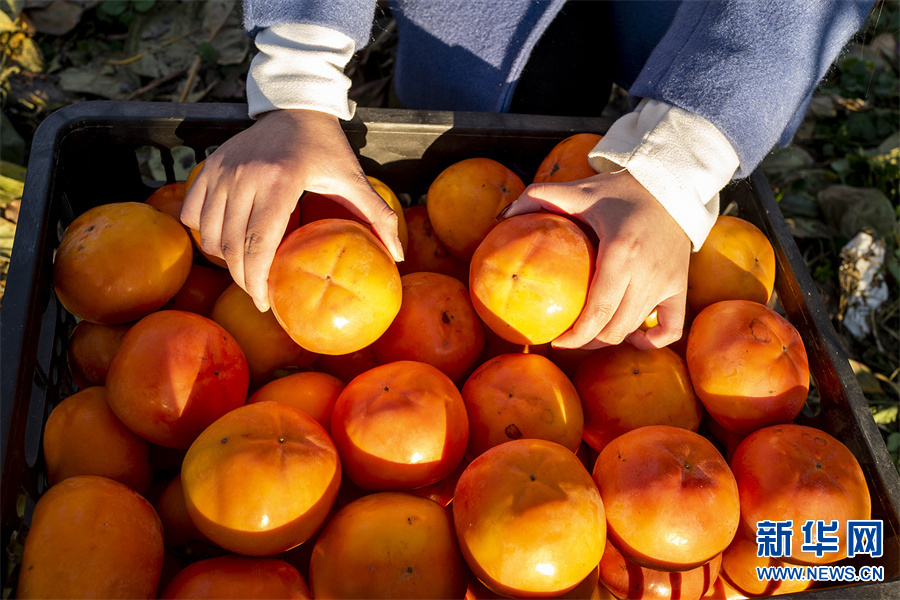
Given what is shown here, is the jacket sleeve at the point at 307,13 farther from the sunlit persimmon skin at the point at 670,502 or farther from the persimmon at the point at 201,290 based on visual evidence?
the sunlit persimmon skin at the point at 670,502

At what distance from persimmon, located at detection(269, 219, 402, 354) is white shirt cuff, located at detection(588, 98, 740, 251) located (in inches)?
27.9

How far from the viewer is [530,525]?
127cm

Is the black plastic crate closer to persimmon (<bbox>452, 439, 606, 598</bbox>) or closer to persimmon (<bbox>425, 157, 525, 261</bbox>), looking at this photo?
persimmon (<bbox>425, 157, 525, 261</bbox>)

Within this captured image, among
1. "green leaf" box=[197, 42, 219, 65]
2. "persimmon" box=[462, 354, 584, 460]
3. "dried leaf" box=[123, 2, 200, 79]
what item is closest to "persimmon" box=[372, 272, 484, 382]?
"persimmon" box=[462, 354, 584, 460]

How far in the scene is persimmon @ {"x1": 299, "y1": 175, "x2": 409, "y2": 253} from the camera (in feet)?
5.96

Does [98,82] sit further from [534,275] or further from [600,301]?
[600,301]

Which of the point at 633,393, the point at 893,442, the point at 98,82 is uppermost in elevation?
the point at 633,393

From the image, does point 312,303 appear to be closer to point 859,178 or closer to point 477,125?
point 477,125

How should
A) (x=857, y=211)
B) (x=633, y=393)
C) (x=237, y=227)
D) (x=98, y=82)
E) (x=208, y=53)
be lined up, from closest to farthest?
(x=237, y=227)
(x=633, y=393)
(x=857, y=211)
(x=98, y=82)
(x=208, y=53)

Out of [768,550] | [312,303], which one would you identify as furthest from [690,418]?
[312,303]

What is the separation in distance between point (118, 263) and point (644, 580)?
5.00ft

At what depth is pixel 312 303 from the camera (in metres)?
1.51

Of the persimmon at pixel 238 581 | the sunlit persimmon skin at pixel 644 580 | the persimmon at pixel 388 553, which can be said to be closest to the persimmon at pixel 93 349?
the persimmon at pixel 238 581

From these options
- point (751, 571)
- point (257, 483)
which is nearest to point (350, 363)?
point (257, 483)
